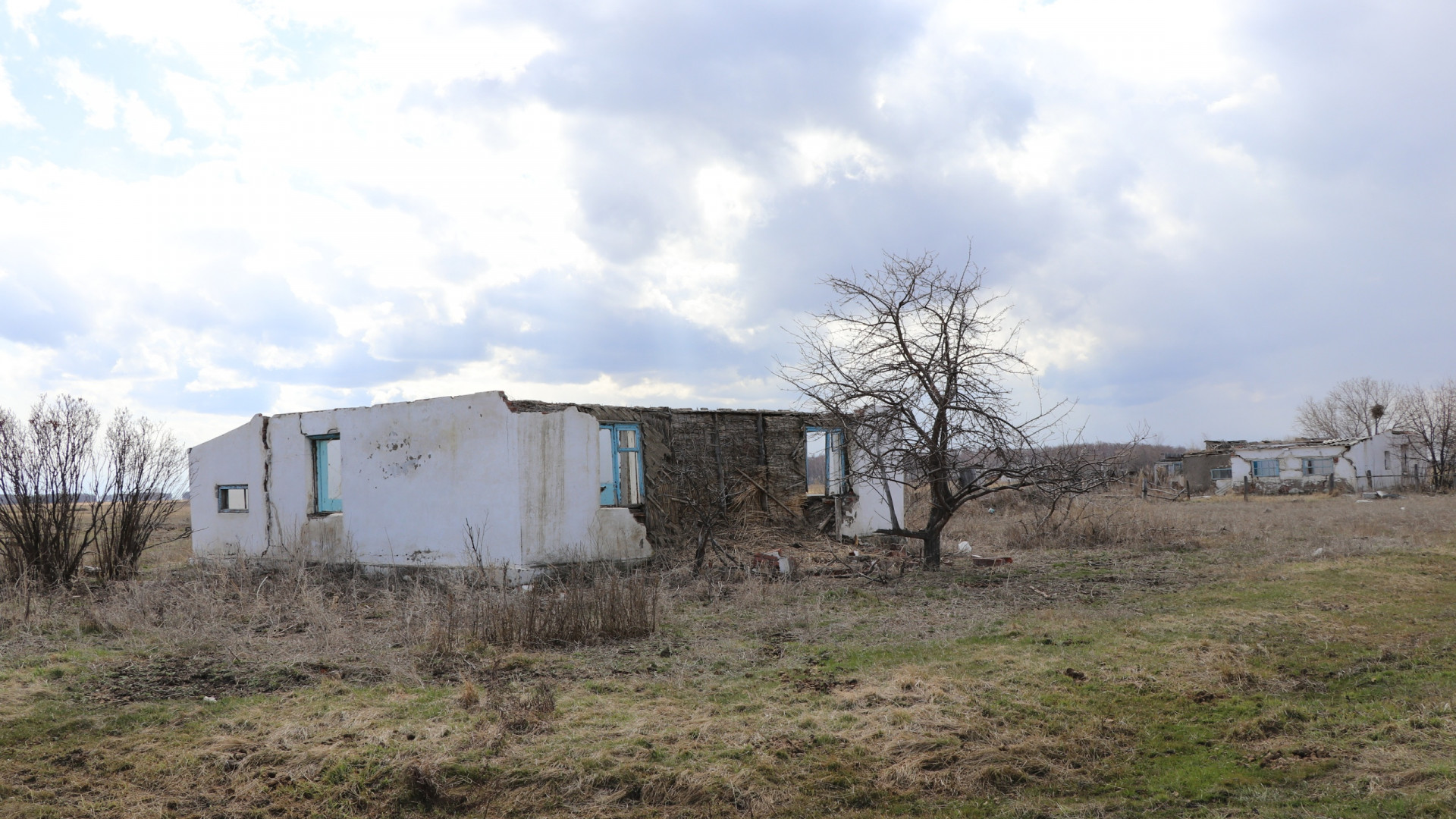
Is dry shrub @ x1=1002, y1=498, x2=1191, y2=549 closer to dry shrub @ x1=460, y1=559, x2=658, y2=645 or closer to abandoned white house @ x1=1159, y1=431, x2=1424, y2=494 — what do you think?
dry shrub @ x1=460, y1=559, x2=658, y2=645

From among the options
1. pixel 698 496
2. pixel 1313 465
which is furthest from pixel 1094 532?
pixel 1313 465

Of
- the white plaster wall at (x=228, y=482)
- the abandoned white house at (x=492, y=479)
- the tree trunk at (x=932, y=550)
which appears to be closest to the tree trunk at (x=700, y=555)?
the abandoned white house at (x=492, y=479)

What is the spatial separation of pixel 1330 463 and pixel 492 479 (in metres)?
35.4

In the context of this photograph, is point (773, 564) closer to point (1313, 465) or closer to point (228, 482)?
point (228, 482)

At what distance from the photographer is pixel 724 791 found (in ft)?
14.5

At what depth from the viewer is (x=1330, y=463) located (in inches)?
1373

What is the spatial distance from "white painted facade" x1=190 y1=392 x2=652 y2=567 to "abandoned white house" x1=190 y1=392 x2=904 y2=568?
0.9 inches

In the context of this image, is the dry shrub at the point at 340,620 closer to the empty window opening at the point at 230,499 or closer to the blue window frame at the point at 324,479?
the blue window frame at the point at 324,479

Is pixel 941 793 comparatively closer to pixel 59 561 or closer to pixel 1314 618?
pixel 1314 618

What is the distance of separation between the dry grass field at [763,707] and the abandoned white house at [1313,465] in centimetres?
2869

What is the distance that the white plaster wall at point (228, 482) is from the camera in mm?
15469

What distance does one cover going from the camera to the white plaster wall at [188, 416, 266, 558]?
15469 millimetres

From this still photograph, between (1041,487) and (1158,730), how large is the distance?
7.20 m

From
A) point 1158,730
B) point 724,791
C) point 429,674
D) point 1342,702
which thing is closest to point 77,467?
point 429,674
